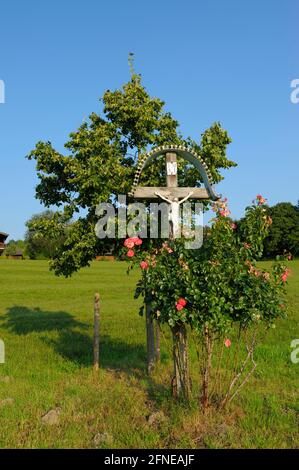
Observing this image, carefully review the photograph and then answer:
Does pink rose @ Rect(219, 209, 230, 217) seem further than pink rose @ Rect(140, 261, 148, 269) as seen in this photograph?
Yes

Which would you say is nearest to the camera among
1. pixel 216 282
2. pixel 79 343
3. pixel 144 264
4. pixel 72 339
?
pixel 216 282

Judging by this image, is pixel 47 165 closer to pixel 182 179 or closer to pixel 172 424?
pixel 182 179

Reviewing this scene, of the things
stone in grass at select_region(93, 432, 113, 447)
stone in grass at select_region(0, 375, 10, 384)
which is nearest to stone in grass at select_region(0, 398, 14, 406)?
stone in grass at select_region(0, 375, 10, 384)

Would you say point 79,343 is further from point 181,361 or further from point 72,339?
point 181,361

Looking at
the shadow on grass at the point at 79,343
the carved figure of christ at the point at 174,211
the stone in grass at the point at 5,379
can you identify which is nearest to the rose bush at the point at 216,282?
the carved figure of christ at the point at 174,211

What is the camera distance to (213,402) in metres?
8.16

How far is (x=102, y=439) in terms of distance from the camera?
6.84 meters

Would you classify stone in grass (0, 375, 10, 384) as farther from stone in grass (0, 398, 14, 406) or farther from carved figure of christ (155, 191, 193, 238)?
carved figure of christ (155, 191, 193, 238)

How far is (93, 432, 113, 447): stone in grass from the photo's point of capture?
22.2ft

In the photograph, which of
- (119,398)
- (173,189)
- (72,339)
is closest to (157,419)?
(119,398)

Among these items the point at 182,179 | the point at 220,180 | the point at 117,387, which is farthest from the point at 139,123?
the point at 117,387

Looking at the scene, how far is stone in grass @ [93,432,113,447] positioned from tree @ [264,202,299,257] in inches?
3679

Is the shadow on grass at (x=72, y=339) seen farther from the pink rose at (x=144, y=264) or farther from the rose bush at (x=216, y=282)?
the pink rose at (x=144, y=264)

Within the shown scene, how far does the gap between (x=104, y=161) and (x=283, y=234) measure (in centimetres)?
9448
